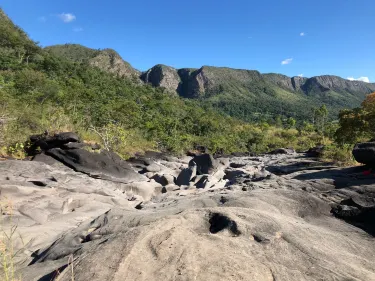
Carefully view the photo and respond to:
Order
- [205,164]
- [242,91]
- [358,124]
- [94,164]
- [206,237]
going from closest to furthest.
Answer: [206,237] < [94,164] < [205,164] < [358,124] < [242,91]

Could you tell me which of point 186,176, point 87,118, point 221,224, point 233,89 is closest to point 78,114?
point 87,118

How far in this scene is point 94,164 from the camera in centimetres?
1137

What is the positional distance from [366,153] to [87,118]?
66.9 ft

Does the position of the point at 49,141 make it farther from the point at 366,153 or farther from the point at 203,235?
the point at 366,153

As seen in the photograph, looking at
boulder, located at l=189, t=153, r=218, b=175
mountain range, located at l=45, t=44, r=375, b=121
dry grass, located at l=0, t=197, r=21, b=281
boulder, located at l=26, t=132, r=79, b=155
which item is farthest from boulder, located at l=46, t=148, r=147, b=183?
mountain range, located at l=45, t=44, r=375, b=121

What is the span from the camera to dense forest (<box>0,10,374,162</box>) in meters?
15.1

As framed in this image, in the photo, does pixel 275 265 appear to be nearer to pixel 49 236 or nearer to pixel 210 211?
pixel 210 211

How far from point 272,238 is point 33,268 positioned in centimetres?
294

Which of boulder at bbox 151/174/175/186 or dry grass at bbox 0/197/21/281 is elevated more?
dry grass at bbox 0/197/21/281

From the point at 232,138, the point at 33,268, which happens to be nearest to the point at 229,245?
the point at 33,268

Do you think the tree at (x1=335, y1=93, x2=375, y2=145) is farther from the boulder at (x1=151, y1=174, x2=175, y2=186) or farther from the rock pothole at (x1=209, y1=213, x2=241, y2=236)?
the rock pothole at (x1=209, y1=213, x2=241, y2=236)

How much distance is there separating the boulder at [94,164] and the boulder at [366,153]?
26.4 ft

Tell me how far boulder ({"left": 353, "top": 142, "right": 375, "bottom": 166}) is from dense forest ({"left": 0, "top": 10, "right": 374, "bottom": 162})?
32.3 ft

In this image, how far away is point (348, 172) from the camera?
30.6 ft
